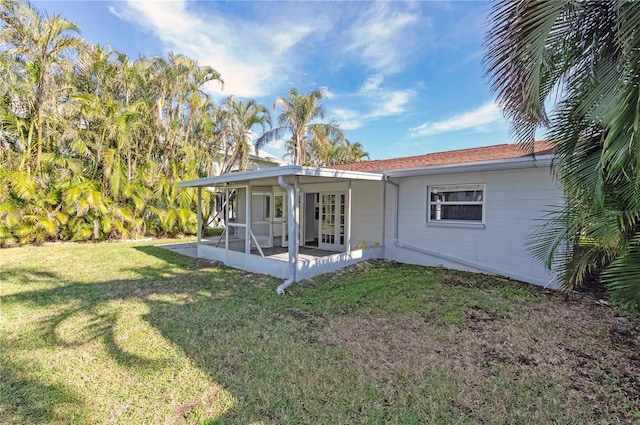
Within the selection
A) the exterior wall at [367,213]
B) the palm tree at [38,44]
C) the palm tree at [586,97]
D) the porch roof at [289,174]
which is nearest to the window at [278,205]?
the porch roof at [289,174]

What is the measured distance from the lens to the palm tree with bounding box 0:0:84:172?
1030 centimetres

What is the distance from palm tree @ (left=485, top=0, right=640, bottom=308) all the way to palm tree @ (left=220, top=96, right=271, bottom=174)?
1635 centimetres

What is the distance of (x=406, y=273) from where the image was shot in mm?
8094

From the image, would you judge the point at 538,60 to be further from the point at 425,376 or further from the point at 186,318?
the point at 186,318

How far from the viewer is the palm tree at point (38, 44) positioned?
1030 cm

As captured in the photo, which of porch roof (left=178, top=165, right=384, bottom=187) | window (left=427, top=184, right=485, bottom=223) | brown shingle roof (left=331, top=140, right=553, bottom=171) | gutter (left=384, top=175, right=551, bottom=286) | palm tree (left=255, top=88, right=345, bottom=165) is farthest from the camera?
palm tree (left=255, top=88, right=345, bottom=165)

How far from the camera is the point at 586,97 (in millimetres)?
3225

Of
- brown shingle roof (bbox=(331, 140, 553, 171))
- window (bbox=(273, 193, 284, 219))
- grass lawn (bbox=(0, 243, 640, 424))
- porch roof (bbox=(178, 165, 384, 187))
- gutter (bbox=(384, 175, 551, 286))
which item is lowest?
grass lawn (bbox=(0, 243, 640, 424))

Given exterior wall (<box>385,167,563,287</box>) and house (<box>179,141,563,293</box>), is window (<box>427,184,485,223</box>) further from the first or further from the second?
exterior wall (<box>385,167,563,287</box>)

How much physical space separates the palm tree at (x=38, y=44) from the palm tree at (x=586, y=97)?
13.7m

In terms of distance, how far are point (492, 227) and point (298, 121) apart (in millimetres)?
14297

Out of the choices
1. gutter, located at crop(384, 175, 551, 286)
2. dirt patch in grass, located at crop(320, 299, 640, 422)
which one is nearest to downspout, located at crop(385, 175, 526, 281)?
gutter, located at crop(384, 175, 551, 286)

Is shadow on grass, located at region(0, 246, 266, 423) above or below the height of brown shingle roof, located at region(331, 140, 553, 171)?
below

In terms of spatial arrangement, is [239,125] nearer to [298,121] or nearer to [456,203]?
[298,121]
